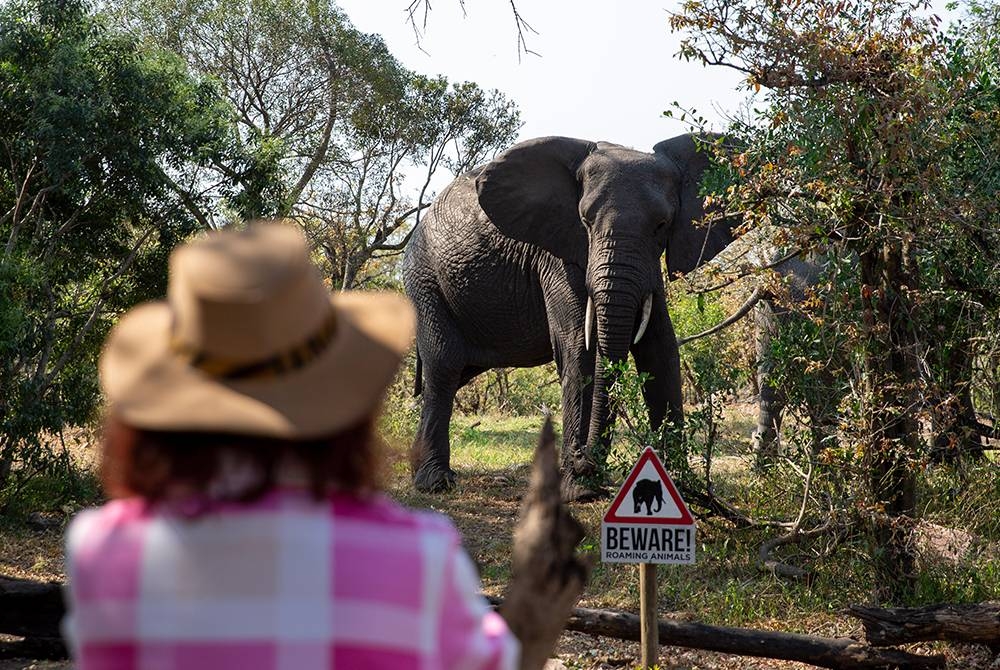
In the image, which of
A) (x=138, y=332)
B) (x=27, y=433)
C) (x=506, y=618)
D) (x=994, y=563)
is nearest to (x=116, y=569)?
(x=138, y=332)

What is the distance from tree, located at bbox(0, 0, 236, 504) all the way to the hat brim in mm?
7797

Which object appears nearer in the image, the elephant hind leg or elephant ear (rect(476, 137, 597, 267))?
elephant ear (rect(476, 137, 597, 267))

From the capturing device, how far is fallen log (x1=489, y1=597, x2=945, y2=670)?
5.70m

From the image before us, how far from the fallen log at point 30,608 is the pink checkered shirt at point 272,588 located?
461cm

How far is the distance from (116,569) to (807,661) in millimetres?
4702

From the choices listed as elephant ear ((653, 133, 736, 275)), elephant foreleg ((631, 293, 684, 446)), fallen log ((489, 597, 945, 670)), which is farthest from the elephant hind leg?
fallen log ((489, 597, 945, 670))

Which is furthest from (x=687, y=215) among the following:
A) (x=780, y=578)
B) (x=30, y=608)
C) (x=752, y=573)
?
(x=30, y=608)

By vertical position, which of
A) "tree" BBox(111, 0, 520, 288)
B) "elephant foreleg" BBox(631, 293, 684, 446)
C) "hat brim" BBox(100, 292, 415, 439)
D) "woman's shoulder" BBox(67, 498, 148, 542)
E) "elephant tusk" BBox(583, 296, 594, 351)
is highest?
"tree" BBox(111, 0, 520, 288)

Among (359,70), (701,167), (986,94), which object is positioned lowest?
(986,94)

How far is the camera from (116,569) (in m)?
1.71

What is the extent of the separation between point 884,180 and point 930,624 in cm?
216

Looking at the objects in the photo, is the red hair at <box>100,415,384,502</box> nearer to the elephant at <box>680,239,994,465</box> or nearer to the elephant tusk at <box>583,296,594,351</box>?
the elephant at <box>680,239,994,465</box>

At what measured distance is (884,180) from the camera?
6.36m

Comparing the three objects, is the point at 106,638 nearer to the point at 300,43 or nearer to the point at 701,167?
the point at 701,167
